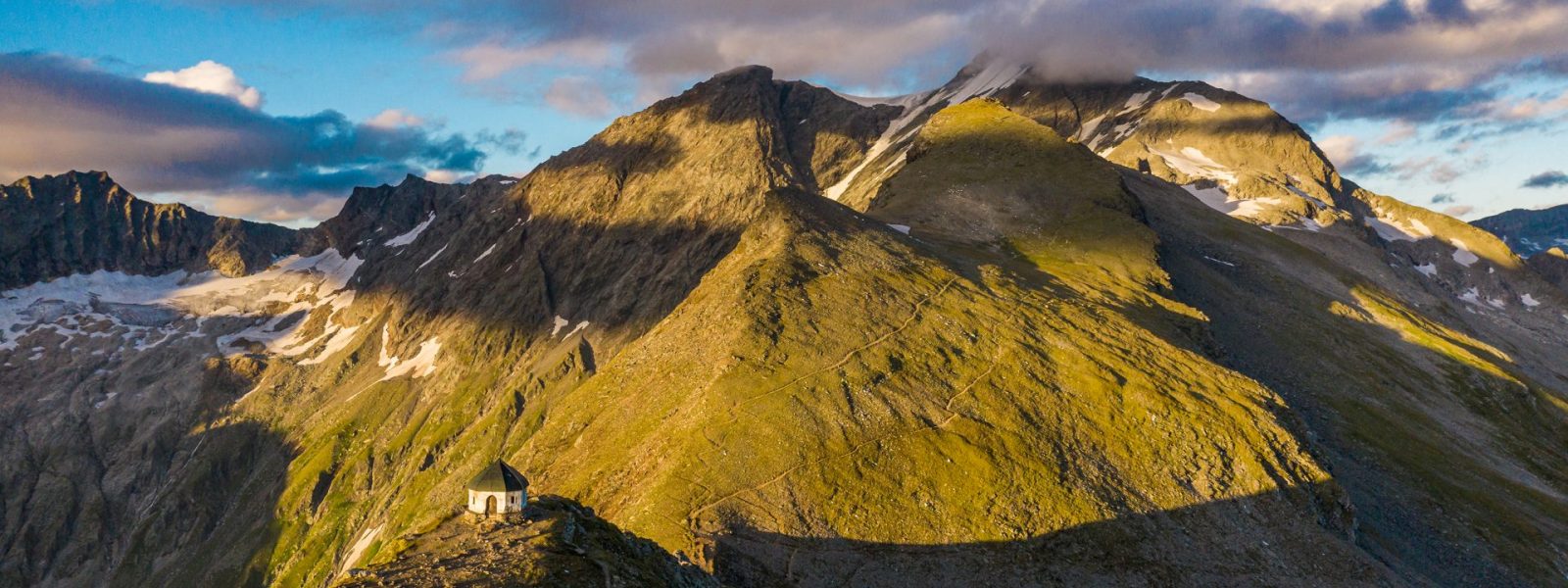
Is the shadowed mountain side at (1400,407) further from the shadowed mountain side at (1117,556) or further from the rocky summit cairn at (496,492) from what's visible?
the rocky summit cairn at (496,492)

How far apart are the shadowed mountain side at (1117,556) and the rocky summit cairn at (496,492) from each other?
63.6 feet

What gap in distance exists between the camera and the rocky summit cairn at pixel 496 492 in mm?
42500

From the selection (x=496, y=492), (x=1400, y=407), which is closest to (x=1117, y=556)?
(x=496, y=492)

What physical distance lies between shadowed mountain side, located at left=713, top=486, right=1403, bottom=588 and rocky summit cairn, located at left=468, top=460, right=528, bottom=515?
63.6ft

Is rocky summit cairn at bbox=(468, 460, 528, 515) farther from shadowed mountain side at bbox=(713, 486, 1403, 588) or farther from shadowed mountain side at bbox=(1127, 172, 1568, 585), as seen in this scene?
shadowed mountain side at bbox=(1127, 172, 1568, 585)

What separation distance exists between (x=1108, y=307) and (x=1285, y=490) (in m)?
35.6

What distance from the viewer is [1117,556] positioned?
6894 cm

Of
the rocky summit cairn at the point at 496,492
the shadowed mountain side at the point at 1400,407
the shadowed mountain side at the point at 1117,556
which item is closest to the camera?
the rocky summit cairn at the point at 496,492

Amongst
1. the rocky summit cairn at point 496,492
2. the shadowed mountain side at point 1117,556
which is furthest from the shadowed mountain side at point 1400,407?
the rocky summit cairn at point 496,492

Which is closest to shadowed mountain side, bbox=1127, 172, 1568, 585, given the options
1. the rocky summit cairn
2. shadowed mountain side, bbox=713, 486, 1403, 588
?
shadowed mountain side, bbox=713, 486, 1403, 588

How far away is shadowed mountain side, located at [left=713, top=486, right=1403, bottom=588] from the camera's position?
204 ft

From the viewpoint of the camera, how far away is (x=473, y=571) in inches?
1417

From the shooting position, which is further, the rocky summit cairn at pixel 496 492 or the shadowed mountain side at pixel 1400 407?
the shadowed mountain side at pixel 1400 407

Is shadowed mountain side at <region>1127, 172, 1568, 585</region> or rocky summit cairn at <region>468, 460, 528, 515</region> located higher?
rocky summit cairn at <region>468, 460, 528, 515</region>
